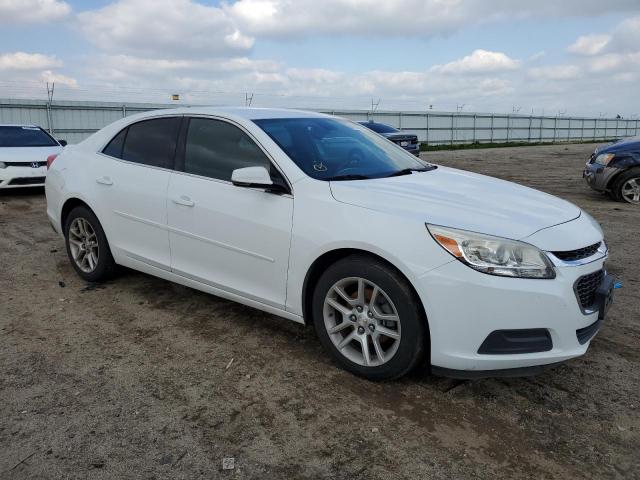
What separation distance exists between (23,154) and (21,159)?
0.65 ft

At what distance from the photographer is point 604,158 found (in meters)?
9.52

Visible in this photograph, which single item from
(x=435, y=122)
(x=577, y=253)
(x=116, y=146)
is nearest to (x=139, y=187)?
(x=116, y=146)

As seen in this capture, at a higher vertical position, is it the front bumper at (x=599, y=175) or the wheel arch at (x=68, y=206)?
the front bumper at (x=599, y=175)

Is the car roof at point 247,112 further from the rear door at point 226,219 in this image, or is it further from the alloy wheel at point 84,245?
the alloy wheel at point 84,245

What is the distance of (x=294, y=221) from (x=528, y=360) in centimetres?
149

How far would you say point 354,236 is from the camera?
306 centimetres

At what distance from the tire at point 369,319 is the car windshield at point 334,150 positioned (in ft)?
2.33

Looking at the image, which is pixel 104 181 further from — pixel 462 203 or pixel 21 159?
pixel 21 159

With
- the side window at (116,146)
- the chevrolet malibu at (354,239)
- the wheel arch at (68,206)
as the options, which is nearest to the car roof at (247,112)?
the chevrolet malibu at (354,239)

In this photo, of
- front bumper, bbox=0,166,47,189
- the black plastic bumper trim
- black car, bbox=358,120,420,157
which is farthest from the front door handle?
black car, bbox=358,120,420,157

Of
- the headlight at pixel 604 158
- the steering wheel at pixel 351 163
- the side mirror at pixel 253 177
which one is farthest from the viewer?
the headlight at pixel 604 158

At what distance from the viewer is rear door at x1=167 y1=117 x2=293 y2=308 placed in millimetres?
3467

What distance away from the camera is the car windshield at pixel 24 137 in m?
10.8

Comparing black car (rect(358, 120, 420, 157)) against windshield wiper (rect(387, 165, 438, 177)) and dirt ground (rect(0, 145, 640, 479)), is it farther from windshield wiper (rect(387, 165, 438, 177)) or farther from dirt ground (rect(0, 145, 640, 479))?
dirt ground (rect(0, 145, 640, 479))
